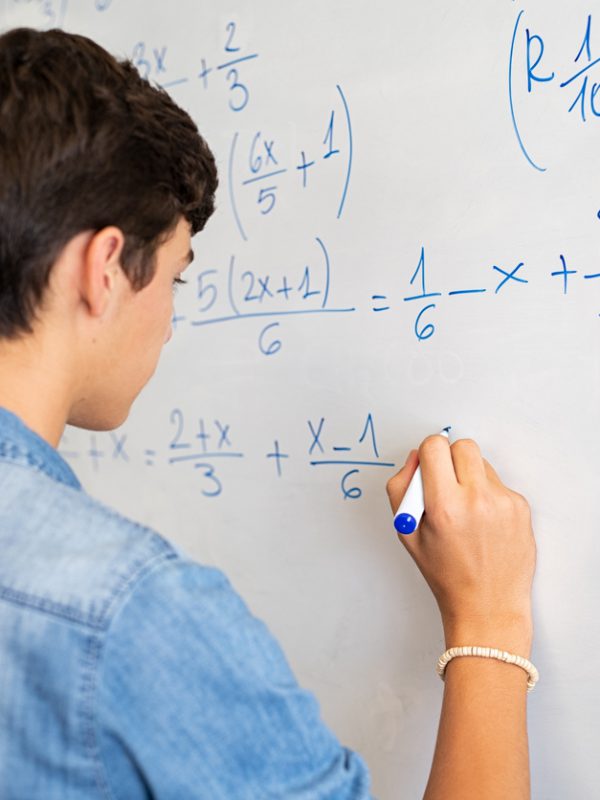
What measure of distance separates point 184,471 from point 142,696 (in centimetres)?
48

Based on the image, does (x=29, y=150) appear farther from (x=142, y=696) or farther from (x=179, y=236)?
(x=142, y=696)

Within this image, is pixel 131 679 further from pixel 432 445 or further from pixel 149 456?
pixel 149 456

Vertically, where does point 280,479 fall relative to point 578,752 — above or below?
above

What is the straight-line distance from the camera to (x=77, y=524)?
0.47 m

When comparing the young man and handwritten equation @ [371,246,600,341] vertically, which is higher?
handwritten equation @ [371,246,600,341]

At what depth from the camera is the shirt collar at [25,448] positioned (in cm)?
50

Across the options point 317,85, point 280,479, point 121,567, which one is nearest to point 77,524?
point 121,567

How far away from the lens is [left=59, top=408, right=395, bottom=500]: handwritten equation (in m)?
0.77

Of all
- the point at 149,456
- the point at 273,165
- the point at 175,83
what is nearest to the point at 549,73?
the point at 273,165

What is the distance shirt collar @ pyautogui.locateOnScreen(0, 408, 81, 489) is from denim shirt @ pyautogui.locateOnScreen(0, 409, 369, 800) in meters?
0.03

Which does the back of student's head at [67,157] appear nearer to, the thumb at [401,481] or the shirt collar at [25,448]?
the shirt collar at [25,448]

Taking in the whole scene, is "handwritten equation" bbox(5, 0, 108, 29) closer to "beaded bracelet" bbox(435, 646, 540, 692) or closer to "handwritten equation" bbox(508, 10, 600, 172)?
"handwritten equation" bbox(508, 10, 600, 172)

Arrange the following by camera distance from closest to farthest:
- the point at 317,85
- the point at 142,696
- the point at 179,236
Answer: the point at 142,696
the point at 179,236
the point at 317,85

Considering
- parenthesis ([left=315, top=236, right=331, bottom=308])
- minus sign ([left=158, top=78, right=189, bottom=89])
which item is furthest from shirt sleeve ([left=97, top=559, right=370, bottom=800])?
minus sign ([left=158, top=78, right=189, bottom=89])
